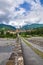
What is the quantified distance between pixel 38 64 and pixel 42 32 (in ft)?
578

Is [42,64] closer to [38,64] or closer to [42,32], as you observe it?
[38,64]

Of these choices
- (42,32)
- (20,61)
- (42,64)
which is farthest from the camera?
(42,32)

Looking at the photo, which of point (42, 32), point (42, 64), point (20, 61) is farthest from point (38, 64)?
point (42, 32)

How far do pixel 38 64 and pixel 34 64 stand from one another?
333mm

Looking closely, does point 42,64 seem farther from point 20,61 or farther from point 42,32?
point 42,32

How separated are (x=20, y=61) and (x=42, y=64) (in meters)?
3.32

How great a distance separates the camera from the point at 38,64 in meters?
13.9

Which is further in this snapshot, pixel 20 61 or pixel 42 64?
pixel 42 64

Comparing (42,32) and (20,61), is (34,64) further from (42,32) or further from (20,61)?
(42,32)

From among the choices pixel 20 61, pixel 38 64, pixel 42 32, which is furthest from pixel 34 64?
pixel 42 32

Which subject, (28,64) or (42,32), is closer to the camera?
(28,64)

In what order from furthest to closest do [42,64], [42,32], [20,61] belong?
[42,32]
[42,64]
[20,61]

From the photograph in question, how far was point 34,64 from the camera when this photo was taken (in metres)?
14.0

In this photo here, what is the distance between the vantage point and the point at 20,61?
11.0 meters
